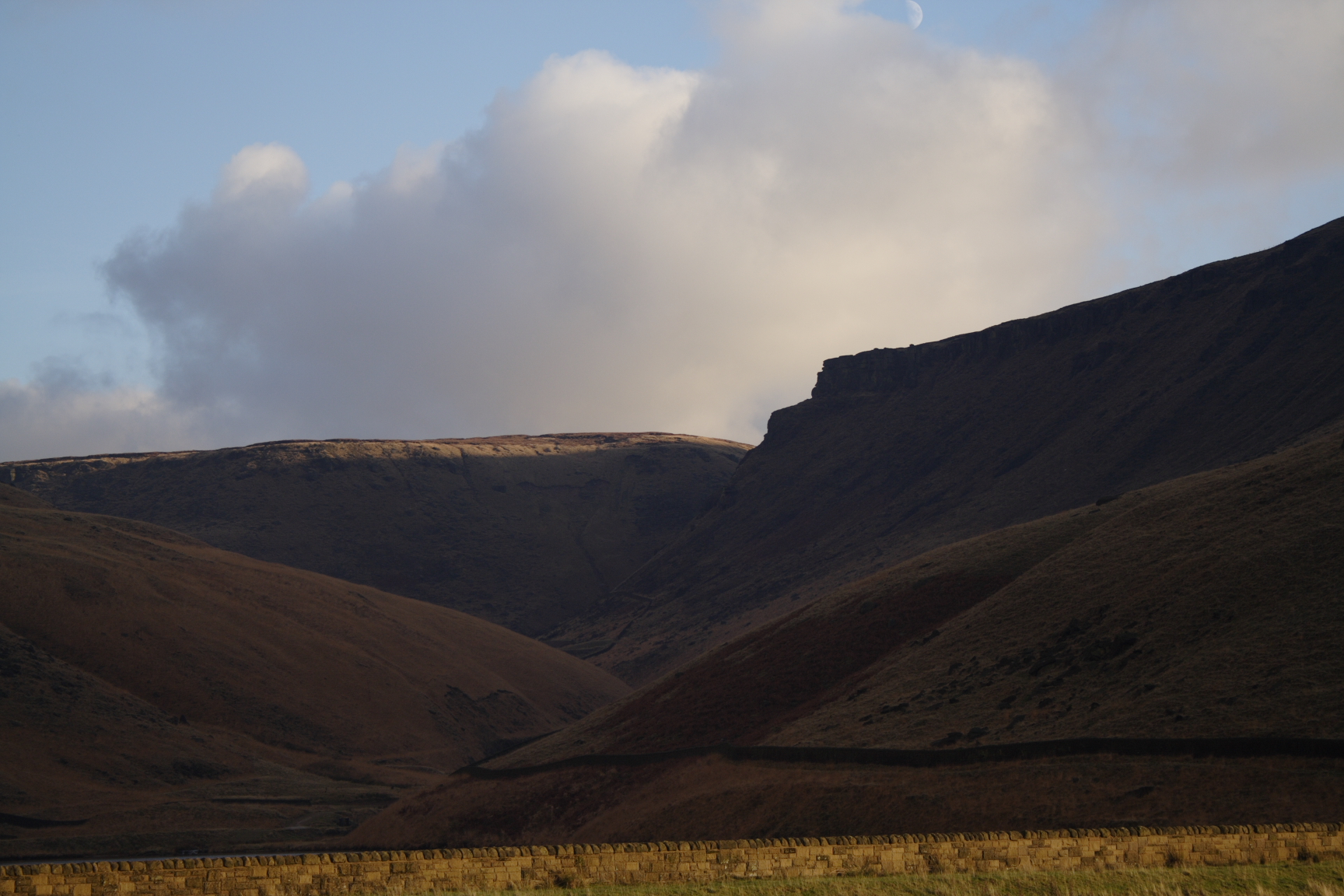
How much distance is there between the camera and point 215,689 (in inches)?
3009

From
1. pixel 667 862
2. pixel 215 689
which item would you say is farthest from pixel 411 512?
pixel 667 862

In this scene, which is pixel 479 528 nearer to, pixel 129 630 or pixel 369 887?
pixel 129 630

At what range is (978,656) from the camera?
46688 millimetres

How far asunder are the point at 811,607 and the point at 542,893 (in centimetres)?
5172

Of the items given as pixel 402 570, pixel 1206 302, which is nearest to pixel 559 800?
pixel 1206 302

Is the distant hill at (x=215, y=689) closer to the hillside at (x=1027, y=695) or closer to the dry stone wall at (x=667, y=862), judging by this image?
the hillside at (x=1027, y=695)

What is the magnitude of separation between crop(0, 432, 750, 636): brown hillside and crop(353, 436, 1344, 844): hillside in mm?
95162

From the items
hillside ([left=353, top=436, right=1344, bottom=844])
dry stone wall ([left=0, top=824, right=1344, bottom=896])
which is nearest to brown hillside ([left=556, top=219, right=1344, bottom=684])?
hillside ([left=353, top=436, right=1344, bottom=844])

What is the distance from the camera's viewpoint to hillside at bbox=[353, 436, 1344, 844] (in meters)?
32.0

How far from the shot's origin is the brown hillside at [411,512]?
521 feet

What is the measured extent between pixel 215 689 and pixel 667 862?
6525 centimetres

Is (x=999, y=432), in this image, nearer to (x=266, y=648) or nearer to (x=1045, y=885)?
(x=266, y=648)

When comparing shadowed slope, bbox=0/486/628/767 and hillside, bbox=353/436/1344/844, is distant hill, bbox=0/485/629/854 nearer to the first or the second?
shadowed slope, bbox=0/486/628/767

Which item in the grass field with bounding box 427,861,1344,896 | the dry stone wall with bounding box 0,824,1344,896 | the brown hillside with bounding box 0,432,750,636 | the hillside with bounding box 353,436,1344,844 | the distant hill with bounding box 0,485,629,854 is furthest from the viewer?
the brown hillside with bounding box 0,432,750,636
